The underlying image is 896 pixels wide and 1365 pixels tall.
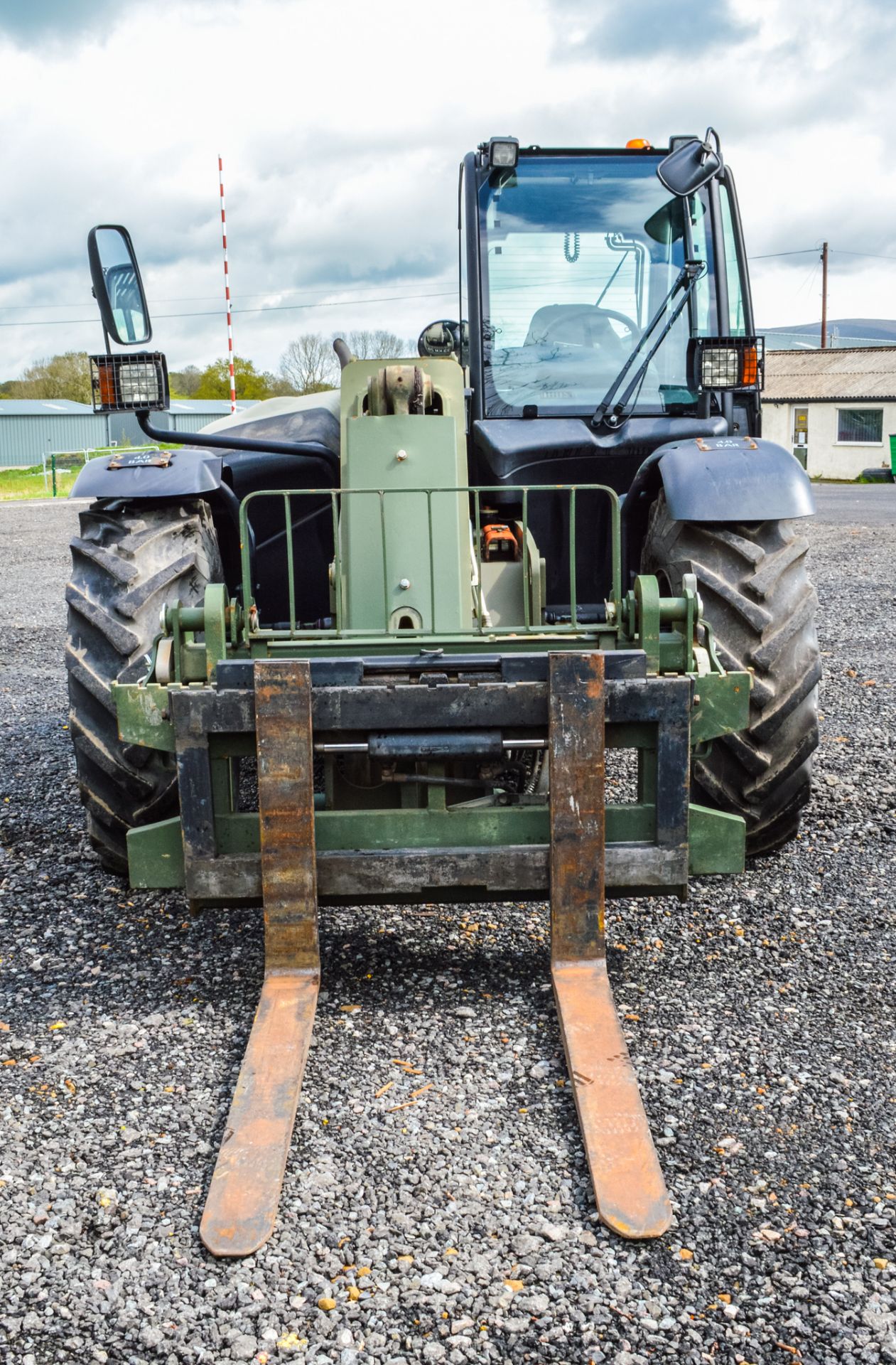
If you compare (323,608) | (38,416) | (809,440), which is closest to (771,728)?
(323,608)

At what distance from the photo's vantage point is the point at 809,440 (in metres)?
45.8

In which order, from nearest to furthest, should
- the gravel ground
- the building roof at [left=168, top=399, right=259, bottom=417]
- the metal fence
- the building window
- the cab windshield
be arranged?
1. the gravel ground
2. the metal fence
3. the cab windshield
4. the building window
5. the building roof at [left=168, top=399, right=259, bottom=417]

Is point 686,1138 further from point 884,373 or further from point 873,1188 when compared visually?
point 884,373

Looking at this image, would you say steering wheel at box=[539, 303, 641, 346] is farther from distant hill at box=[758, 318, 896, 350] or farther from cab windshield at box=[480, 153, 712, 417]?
distant hill at box=[758, 318, 896, 350]

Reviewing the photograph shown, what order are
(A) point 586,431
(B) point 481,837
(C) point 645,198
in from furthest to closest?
(C) point 645,198, (A) point 586,431, (B) point 481,837

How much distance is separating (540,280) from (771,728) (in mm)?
2279

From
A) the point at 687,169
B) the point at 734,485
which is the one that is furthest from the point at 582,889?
the point at 687,169

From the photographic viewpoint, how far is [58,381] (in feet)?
242

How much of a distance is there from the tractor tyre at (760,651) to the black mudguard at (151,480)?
1.65 metres

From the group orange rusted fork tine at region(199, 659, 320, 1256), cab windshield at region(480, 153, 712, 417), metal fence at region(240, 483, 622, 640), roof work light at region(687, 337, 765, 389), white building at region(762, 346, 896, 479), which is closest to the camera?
orange rusted fork tine at region(199, 659, 320, 1256)

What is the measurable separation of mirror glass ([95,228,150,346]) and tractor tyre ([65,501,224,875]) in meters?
0.65

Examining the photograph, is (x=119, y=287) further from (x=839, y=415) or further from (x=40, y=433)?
(x=40, y=433)

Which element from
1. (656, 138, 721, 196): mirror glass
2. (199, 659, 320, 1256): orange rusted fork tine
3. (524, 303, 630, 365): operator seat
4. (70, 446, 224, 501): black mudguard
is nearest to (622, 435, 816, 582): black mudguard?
(656, 138, 721, 196): mirror glass

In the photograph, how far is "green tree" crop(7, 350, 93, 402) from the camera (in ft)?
239
